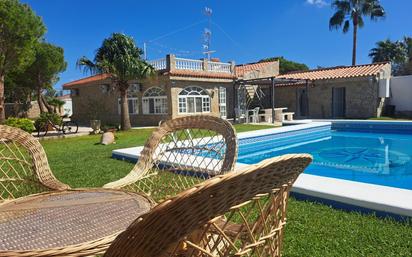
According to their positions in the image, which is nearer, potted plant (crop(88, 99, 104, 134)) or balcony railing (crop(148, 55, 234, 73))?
balcony railing (crop(148, 55, 234, 73))

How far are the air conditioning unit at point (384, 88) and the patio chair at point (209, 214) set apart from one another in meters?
22.1

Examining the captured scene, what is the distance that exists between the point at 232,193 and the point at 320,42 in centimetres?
4387

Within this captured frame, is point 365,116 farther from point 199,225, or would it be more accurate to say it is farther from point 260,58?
point 260,58

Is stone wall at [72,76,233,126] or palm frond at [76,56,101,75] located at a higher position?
palm frond at [76,56,101,75]

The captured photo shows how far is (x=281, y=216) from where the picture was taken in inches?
61.9

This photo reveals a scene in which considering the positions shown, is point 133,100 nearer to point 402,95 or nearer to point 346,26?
point 402,95

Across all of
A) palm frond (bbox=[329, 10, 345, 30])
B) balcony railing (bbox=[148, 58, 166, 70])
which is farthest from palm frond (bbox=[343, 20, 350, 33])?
balcony railing (bbox=[148, 58, 166, 70])

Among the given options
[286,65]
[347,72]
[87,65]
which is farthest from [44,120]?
[286,65]

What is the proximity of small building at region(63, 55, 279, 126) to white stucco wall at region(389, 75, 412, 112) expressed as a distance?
9.17 meters

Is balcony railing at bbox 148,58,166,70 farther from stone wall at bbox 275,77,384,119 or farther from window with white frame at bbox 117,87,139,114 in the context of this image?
stone wall at bbox 275,77,384,119

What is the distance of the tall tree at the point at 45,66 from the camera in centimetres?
2567

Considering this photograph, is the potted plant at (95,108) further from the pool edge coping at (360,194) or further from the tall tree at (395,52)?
the tall tree at (395,52)

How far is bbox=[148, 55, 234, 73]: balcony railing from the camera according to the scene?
815 inches

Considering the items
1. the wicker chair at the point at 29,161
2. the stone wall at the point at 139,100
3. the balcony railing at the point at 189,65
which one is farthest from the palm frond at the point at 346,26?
the wicker chair at the point at 29,161
